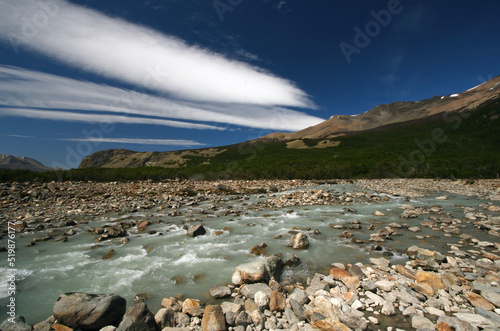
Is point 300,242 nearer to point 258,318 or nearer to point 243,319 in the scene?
point 258,318

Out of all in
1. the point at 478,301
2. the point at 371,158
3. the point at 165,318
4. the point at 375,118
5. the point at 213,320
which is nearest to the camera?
the point at 213,320

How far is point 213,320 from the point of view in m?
3.97

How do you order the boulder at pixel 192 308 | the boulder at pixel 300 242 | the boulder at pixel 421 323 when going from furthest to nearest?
the boulder at pixel 300 242 → the boulder at pixel 192 308 → the boulder at pixel 421 323

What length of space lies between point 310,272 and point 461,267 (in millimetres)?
3968

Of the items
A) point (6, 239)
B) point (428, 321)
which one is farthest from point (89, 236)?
point (428, 321)

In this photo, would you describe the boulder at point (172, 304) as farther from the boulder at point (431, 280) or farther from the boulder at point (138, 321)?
the boulder at point (431, 280)

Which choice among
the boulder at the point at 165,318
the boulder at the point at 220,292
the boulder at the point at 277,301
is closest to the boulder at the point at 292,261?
the boulder at the point at 277,301

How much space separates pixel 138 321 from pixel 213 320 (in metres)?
1.30

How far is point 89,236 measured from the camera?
9625 mm

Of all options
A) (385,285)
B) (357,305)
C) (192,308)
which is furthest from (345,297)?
(192,308)

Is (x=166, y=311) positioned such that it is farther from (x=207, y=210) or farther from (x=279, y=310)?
(x=207, y=210)

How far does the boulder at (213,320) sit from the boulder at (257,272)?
4.21 ft

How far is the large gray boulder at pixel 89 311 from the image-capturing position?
13.1 feet

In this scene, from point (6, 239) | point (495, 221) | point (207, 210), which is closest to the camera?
point (6, 239)
